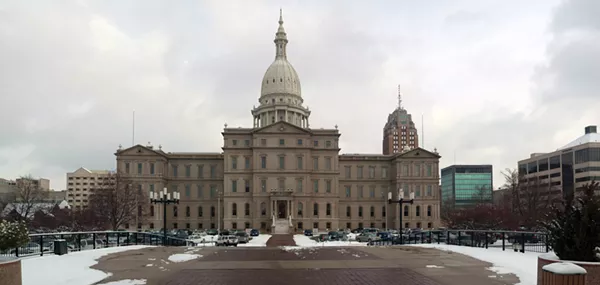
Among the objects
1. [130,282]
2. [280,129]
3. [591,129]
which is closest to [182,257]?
[130,282]

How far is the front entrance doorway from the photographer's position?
9794 centimetres

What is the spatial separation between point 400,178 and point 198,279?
9423 centimetres

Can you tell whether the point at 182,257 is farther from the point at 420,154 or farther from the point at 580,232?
the point at 420,154

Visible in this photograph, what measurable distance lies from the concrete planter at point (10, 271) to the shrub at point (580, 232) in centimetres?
1429

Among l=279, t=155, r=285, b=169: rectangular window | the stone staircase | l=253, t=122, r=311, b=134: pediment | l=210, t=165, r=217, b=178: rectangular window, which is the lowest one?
the stone staircase

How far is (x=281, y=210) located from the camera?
98562 mm

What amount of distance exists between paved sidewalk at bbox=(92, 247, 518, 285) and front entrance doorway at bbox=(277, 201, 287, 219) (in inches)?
2916

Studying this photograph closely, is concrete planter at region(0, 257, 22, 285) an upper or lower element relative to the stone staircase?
upper

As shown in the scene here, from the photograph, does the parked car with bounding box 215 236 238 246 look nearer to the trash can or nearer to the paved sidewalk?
the paved sidewalk

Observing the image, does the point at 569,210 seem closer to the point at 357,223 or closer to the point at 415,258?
the point at 415,258

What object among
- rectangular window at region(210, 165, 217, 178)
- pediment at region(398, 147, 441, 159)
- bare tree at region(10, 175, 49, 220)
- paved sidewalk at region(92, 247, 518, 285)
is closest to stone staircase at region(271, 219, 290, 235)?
rectangular window at region(210, 165, 217, 178)

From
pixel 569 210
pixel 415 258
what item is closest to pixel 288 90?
pixel 415 258

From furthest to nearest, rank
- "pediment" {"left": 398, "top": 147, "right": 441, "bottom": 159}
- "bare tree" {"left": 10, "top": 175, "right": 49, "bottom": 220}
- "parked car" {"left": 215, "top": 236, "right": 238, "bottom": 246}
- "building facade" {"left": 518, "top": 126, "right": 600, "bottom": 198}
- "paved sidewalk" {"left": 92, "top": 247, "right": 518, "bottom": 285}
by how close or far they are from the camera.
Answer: "building facade" {"left": 518, "top": 126, "right": 600, "bottom": 198} < "pediment" {"left": 398, "top": 147, "right": 441, "bottom": 159} < "bare tree" {"left": 10, "top": 175, "right": 49, "bottom": 220} < "parked car" {"left": 215, "top": 236, "right": 238, "bottom": 246} < "paved sidewalk" {"left": 92, "top": 247, "right": 518, "bottom": 285}

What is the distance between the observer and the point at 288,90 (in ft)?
425
